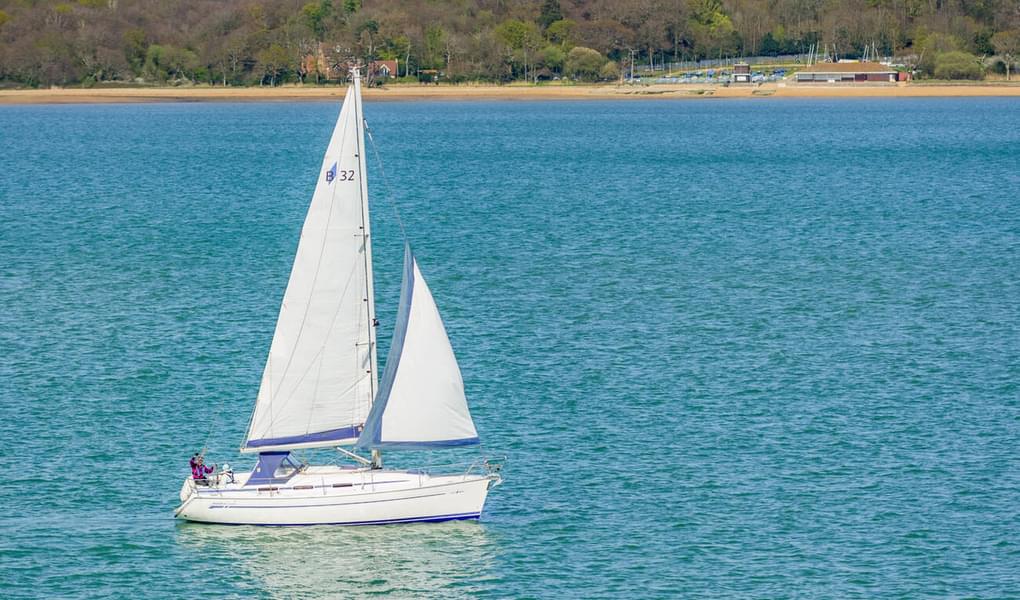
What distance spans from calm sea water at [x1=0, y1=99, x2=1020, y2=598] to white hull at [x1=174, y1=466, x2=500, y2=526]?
49cm

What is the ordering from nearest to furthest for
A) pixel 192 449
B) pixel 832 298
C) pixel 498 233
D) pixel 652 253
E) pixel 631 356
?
pixel 192 449 → pixel 631 356 → pixel 832 298 → pixel 652 253 → pixel 498 233

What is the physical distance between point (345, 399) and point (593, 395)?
567 inches

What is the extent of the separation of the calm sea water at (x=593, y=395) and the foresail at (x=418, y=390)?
2.39m

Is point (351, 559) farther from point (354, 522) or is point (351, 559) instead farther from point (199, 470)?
point (199, 470)

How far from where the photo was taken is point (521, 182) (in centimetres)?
13425

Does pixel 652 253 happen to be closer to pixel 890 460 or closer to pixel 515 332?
pixel 515 332

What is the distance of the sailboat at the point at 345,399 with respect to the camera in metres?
37.9

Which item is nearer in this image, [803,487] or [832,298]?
[803,487]

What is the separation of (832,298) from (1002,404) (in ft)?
67.7

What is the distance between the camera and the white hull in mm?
37844

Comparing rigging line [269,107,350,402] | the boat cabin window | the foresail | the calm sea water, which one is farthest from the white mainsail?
the calm sea water

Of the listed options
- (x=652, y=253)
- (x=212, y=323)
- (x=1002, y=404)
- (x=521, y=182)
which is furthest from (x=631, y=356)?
(x=521, y=182)

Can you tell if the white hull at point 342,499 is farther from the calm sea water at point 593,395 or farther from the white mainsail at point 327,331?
the white mainsail at point 327,331

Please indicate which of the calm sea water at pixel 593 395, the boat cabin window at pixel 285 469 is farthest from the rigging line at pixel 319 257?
the calm sea water at pixel 593 395
